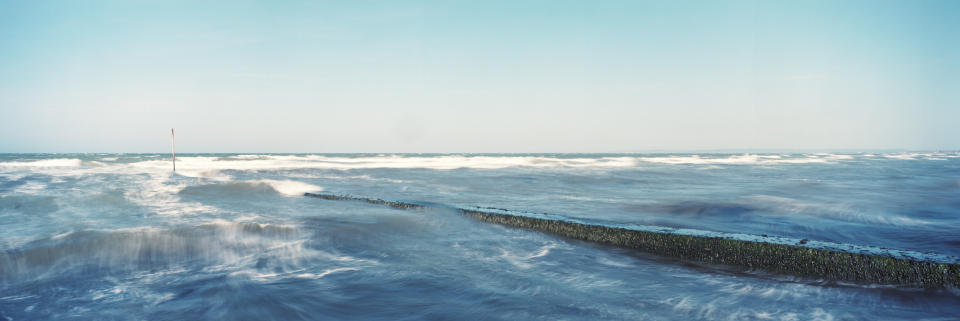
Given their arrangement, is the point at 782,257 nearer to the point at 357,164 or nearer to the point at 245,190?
the point at 245,190

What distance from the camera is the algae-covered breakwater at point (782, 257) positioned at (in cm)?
376

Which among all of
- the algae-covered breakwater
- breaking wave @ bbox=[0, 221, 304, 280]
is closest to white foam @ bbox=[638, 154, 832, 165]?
the algae-covered breakwater

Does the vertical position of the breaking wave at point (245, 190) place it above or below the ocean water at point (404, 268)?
above

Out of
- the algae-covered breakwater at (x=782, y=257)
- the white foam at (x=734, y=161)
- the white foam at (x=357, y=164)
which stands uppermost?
the algae-covered breakwater at (x=782, y=257)

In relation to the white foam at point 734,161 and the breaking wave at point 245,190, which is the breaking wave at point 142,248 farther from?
the white foam at point 734,161

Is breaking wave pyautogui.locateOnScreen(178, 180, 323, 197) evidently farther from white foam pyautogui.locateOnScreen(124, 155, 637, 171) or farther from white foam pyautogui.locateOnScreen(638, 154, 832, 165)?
white foam pyautogui.locateOnScreen(638, 154, 832, 165)

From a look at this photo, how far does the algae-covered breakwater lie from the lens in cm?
376

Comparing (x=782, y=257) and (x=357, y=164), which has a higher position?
(x=782, y=257)

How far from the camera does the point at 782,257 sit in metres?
4.39

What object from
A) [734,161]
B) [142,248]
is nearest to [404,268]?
[142,248]

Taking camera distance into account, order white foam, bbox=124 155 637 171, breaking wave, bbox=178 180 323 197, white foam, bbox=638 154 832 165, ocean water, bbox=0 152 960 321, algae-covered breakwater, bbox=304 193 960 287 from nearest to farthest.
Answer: ocean water, bbox=0 152 960 321, algae-covered breakwater, bbox=304 193 960 287, breaking wave, bbox=178 180 323 197, white foam, bbox=124 155 637 171, white foam, bbox=638 154 832 165

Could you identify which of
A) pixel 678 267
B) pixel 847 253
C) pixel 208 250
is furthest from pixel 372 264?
pixel 847 253

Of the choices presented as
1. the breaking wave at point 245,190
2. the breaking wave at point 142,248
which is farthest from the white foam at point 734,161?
the breaking wave at point 142,248

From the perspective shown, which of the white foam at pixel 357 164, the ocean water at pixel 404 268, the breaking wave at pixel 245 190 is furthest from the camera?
the white foam at pixel 357 164
